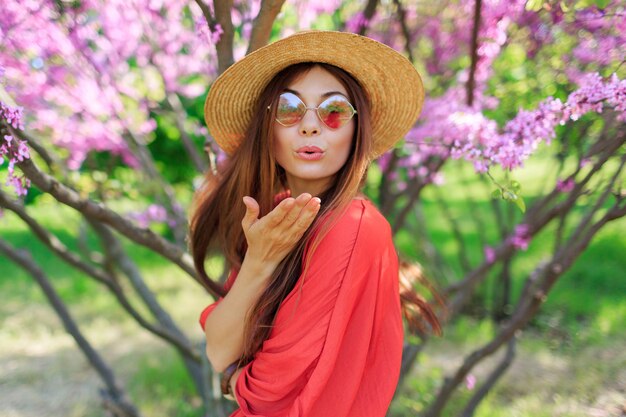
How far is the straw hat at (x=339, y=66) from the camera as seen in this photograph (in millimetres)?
1633

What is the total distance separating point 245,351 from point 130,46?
8.91 ft

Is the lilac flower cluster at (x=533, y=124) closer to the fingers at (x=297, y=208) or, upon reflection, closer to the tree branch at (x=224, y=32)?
the fingers at (x=297, y=208)

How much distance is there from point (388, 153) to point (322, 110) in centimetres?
172

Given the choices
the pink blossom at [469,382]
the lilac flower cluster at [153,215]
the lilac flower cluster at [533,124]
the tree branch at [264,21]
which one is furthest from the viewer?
the lilac flower cluster at [153,215]

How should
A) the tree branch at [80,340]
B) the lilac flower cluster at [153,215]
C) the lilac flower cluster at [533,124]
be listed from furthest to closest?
1. the lilac flower cluster at [153,215]
2. the tree branch at [80,340]
3. the lilac flower cluster at [533,124]

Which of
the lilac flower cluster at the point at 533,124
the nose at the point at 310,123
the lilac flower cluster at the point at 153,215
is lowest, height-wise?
the lilac flower cluster at the point at 153,215

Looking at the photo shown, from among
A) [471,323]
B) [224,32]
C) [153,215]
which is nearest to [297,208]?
[224,32]

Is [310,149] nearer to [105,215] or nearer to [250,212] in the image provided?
[250,212]

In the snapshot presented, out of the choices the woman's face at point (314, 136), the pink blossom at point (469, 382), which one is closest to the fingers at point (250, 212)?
the woman's face at point (314, 136)

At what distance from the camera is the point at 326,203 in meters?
1.66

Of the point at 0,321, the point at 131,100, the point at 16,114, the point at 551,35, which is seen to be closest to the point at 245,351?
the point at 16,114

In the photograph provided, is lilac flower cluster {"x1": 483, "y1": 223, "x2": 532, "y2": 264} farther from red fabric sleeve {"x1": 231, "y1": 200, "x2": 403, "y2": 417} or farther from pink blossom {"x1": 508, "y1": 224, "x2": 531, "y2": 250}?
red fabric sleeve {"x1": 231, "y1": 200, "x2": 403, "y2": 417}

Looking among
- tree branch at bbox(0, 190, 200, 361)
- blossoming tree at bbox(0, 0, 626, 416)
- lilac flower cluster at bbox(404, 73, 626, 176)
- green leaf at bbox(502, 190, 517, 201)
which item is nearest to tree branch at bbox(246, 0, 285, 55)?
blossoming tree at bbox(0, 0, 626, 416)

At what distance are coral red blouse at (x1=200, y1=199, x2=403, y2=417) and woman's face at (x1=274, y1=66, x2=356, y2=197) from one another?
0.16 meters
